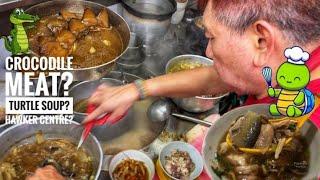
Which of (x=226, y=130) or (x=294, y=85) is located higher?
(x=294, y=85)

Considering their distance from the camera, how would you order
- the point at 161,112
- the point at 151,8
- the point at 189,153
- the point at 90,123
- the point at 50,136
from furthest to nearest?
the point at 151,8
the point at 161,112
the point at 189,153
the point at 50,136
the point at 90,123

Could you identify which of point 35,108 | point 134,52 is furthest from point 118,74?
point 35,108

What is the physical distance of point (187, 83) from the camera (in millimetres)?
1483

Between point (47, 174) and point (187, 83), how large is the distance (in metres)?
0.61

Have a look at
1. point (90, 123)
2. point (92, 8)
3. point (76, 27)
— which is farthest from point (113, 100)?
point (92, 8)

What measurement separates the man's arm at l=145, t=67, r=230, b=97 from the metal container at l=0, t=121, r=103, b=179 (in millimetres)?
287

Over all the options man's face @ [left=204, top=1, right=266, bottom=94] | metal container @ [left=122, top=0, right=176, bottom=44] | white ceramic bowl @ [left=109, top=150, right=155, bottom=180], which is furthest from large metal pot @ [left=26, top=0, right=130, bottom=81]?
man's face @ [left=204, top=1, right=266, bottom=94]

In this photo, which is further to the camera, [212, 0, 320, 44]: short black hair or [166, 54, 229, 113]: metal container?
[166, 54, 229, 113]: metal container

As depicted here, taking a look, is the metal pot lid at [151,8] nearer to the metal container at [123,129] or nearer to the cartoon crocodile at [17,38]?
the metal container at [123,129]

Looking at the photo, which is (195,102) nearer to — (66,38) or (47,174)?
(66,38)

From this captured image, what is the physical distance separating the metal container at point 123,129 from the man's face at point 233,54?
0.60 meters

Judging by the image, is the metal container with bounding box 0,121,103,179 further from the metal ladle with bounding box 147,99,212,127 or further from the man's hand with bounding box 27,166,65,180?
the metal ladle with bounding box 147,99,212,127

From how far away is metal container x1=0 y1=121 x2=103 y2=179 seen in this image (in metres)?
1.35

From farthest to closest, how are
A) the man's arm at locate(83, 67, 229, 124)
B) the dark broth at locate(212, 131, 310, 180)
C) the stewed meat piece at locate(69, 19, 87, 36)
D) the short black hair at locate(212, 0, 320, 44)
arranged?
the stewed meat piece at locate(69, 19, 87, 36), the man's arm at locate(83, 67, 229, 124), the dark broth at locate(212, 131, 310, 180), the short black hair at locate(212, 0, 320, 44)
